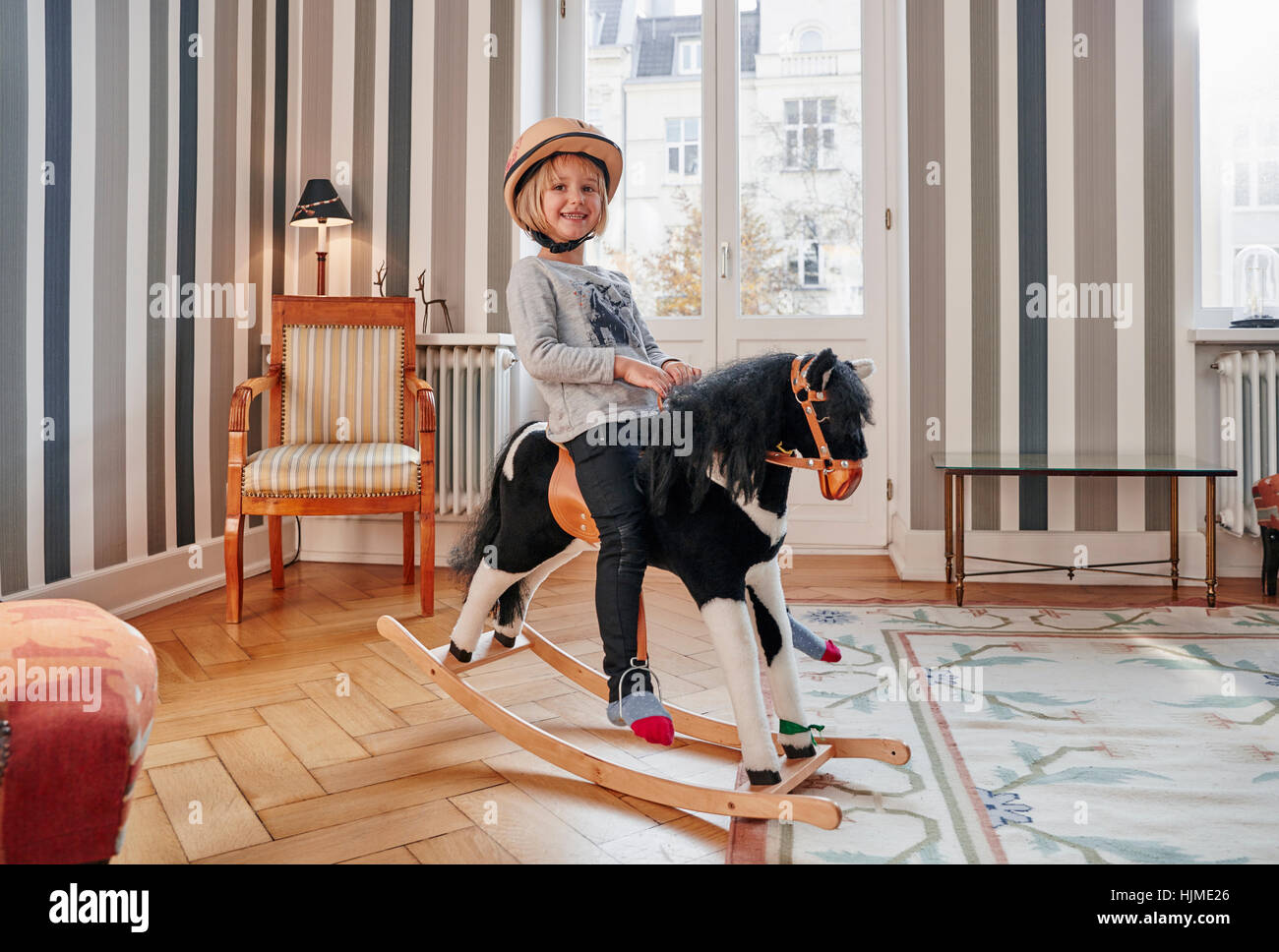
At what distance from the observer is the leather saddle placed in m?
1.40

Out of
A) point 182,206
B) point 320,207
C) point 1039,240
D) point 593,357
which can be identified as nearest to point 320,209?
point 320,207

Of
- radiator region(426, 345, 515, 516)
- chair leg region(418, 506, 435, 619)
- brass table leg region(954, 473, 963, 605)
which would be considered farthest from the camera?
radiator region(426, 345, 515, 516)

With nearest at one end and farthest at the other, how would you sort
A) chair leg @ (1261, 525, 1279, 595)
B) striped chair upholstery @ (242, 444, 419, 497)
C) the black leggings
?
1. the black leggings
2. striped chair upholstery @ (242, 444, 419, 497)
3. chair leg @ (1261, 525, 1279, 595)

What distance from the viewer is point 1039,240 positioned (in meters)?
3.01

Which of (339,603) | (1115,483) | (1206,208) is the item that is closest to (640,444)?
(339,603)

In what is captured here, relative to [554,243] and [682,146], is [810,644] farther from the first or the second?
[682,146]

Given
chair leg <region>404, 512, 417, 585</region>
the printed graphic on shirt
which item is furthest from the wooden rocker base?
chair leg <region>404, 512, 417, 585</region>

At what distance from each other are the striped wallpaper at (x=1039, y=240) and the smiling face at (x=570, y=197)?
1.93m

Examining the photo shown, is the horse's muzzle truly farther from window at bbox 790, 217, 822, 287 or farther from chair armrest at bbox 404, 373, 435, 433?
window at bbox 790, 217, 822, 287

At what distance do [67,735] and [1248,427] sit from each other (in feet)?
11.0

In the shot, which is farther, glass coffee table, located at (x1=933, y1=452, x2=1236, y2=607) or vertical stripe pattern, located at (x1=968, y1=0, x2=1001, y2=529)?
vertical stripe pattern, located at (x1=968, y1=0, x2=1001, y2=529)

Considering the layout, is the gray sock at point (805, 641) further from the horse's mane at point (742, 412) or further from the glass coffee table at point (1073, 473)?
the glass coffee table at point (1073, 473)

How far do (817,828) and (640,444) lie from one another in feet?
2.05

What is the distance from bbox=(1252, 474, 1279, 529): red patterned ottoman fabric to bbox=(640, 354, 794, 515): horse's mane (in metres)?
2.28
